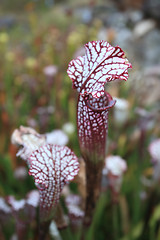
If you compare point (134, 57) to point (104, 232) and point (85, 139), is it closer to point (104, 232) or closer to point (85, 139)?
point (104, 232)

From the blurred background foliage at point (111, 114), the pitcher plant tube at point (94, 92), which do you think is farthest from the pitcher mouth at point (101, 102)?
the blurred background foliage at point (111, 114)

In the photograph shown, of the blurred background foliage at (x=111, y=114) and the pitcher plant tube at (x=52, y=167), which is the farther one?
the blurred background foliage at (x=111, y=114)

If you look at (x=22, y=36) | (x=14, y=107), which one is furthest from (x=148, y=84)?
(x=22, y=36)

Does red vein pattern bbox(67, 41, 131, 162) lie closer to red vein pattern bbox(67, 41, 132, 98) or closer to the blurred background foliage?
red vein pattern bbox(67, 41, 132, 98)

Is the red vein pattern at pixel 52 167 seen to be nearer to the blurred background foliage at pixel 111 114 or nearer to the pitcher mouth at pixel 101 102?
the pitcher mouth at pixel 101 102

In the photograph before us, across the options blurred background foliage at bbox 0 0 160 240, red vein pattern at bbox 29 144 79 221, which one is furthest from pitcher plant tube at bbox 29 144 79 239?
blurred background foliage at bbox 0 0 160 240

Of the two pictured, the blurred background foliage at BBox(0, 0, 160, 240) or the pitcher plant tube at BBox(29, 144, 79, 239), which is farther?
the blurred background foliage at BBox(0, 0, 160, 240)
